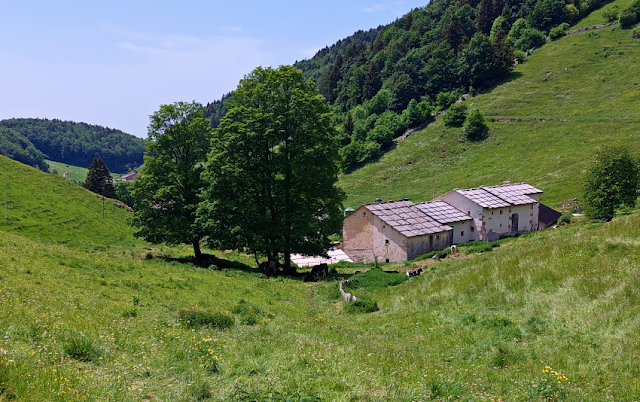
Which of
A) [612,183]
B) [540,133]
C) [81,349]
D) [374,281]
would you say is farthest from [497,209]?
[81,349]

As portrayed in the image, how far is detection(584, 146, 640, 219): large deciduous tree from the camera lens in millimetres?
42781

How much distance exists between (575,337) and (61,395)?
11.2 m

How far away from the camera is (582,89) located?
9900cm

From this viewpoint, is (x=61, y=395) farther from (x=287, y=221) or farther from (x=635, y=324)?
(x=287, y=221)

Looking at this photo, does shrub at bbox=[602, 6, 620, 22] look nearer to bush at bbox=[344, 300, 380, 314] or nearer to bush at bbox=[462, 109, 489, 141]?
bush at bbox=[462, 109, 489, 141]

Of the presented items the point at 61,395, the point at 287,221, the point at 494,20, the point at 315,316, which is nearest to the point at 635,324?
the point at 315,316

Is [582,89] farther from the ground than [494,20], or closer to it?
closer to it

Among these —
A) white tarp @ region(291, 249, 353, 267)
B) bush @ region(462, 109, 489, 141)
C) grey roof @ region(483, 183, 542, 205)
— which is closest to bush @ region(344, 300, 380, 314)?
white tarp @ region(291, 249, 353, 267)

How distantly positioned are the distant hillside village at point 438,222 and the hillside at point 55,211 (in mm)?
A: 27119

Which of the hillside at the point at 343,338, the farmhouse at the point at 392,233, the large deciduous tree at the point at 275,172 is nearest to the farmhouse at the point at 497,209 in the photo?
the farmhouse at the point at 392,233

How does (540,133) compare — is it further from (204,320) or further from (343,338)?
(204,320)

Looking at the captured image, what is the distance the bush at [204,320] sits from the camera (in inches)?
508

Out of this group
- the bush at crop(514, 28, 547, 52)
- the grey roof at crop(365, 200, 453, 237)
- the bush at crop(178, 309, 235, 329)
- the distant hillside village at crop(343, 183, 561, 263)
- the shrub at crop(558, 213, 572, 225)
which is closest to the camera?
the bush at crop(178, 309, 235, 329)

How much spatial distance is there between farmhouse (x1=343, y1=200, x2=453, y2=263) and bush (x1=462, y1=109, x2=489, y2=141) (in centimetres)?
5378
